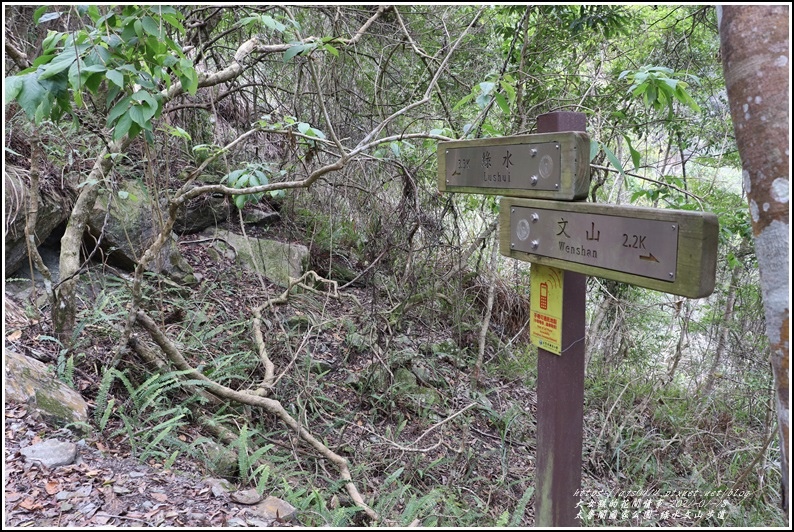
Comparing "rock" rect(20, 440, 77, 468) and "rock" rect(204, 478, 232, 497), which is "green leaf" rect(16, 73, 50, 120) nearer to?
"rock" rect(20, 440, 77, 468)

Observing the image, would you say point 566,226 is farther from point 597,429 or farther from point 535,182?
point 597,429

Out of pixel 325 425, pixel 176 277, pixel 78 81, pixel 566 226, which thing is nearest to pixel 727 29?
pixel 566 226

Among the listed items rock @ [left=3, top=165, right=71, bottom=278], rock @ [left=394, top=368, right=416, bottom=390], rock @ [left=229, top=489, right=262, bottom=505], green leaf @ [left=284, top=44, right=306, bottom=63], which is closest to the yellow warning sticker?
→ rock @ [left=229, top=489, right=262, bottom=505]

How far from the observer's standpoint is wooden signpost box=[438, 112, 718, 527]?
174cm

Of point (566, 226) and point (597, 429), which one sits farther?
point (597, 429)

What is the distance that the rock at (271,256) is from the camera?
18.1 feet

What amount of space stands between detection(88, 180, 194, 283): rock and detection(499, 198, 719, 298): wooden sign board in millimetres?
3598

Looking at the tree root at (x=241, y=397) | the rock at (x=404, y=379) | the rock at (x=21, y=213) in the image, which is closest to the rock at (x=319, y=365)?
the rock at (x=404, y=379)

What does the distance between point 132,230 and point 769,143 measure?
4.89m

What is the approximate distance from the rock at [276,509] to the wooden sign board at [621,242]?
1.63m

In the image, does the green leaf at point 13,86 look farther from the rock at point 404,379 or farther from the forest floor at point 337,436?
the rock at point 404,379

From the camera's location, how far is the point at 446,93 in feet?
17.9

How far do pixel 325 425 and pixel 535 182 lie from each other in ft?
8.56

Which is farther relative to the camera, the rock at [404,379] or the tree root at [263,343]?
the rock at [404,379]
